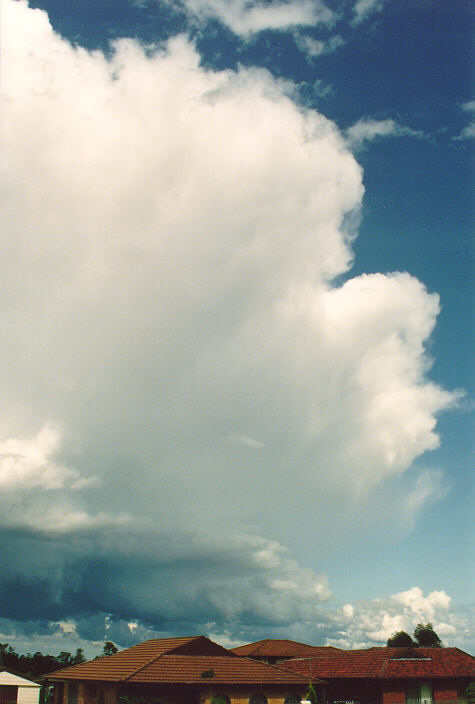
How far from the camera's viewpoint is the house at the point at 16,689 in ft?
248

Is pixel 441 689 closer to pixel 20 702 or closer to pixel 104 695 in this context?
pixel 104 695

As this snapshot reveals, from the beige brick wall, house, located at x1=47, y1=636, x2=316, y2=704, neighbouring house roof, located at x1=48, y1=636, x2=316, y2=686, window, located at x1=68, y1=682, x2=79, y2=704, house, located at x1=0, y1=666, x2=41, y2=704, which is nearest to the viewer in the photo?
house, located at x1=47, y1=636, x2=316, y2=704

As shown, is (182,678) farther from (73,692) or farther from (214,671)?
(73,692)

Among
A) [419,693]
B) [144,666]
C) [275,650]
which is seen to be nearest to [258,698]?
[144,666]

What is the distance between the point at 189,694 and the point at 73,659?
315 ft

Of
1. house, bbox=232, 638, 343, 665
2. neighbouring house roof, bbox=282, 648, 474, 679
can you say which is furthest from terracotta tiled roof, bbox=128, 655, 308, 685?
house, bbox=232, 638, 343, 665

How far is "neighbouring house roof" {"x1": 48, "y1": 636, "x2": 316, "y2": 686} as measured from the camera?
4797 centimetres

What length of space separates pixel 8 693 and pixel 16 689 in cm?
103

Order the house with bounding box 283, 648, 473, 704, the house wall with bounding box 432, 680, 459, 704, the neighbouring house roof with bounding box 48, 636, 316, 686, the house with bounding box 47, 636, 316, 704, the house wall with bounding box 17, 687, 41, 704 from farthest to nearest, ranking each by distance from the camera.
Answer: the house wall with bounding box 17, 687, 41, 704, the house with bounding box 283, 648, 473, 704, the house wall with bounding box 432, 680, 459, 704, the neighbouring house roof with bounding box 48, 636, 316, 686, the house with bounding box 47, 636, 316, 704

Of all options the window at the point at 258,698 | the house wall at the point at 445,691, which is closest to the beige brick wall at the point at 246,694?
the window at the point at 258,698

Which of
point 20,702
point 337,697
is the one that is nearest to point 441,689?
point 337,697

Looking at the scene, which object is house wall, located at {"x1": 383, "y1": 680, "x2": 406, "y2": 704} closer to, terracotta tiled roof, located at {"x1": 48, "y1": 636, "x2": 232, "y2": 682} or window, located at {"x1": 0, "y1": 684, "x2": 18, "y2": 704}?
terracotta tiled roof, located at {"x1": 48, "y1": 636, "x2": 232, "y2": 682}

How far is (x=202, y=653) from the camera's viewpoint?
56.0 metres

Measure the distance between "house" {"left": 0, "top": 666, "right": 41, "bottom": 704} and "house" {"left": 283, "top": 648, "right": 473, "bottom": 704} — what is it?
35.1m
